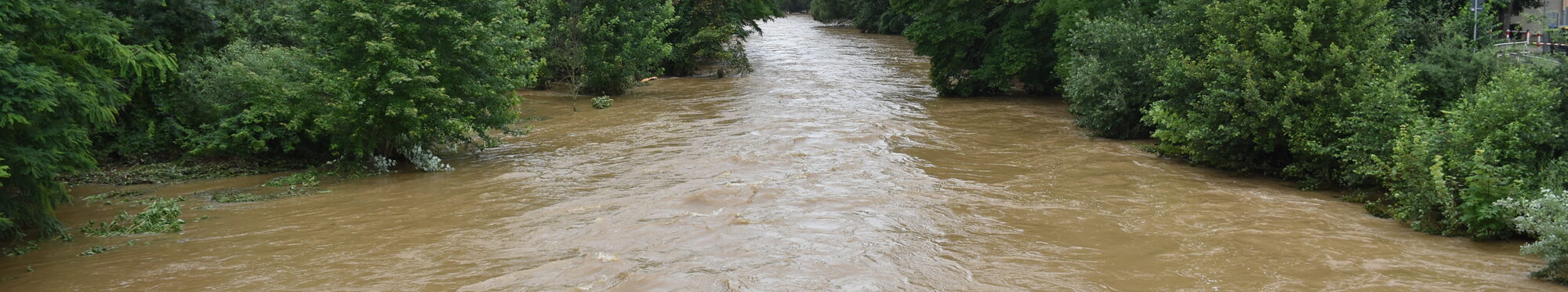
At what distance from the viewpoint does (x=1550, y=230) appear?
27.6 ft

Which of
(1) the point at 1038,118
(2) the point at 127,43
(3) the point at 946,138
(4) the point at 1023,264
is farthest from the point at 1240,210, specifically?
(2) the point at 127,43

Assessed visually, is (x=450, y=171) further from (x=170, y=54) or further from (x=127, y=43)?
(x=127, y=43)

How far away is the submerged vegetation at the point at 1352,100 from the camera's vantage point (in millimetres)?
10648

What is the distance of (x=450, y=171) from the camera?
15.5 meters

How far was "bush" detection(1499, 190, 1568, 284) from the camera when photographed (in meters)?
8.34

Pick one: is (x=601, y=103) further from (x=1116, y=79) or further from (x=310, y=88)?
(x=1116, y=79)

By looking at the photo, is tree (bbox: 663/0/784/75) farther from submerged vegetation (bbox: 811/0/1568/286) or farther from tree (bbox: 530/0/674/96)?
submerged vegetation (bbox: 811/0/1568/286)

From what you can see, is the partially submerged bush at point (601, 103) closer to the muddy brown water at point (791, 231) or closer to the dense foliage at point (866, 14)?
the muddy brown water at point (791, 231)

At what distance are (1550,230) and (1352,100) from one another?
5.63 m

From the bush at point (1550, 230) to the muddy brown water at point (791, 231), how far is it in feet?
0.58

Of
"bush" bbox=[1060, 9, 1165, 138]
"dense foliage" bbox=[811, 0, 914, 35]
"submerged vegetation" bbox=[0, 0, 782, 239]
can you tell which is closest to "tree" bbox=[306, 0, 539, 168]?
"submerged vegetation" bbox=[0, 0, 782, 239]

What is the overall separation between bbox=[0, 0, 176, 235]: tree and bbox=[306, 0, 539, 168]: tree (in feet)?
11.3

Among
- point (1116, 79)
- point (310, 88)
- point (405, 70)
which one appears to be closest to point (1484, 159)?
point (1116, 79)

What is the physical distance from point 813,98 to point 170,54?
1460 cm
